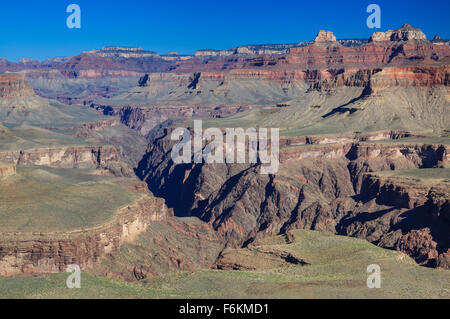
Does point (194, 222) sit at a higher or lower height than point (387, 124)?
lower

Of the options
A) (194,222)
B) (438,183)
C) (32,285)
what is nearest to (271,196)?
(194,222)

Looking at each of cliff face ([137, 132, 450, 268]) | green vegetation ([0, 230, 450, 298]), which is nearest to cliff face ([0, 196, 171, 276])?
green vegetation ([0, 230, 450, 298])

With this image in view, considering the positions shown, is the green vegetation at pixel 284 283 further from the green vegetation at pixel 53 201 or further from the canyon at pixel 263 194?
the green vegetation at pixel 53 201

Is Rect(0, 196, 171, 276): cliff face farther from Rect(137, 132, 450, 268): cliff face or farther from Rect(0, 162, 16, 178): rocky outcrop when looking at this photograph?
Rect(137, 132, 450, 268): cliff face

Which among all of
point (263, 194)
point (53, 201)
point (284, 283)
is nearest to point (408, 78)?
point (263, 194)

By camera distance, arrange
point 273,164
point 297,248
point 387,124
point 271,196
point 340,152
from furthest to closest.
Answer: point 387,124 < point 340,152 < point 273,164 < point 271,196 < point 297,248

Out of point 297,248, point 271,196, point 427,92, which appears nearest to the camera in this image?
point 297,248

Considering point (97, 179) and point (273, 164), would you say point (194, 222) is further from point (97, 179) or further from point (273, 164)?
point (273, 164)

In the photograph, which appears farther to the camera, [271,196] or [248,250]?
[271,196]

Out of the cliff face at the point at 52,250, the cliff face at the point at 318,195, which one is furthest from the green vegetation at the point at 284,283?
the cliff face at the point at 318,195
